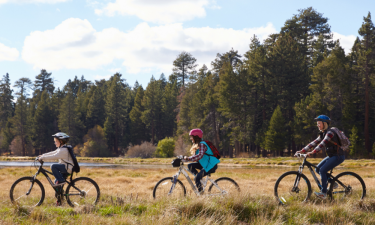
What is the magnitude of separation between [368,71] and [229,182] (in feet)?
145

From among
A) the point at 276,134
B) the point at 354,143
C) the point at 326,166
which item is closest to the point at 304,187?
the point at 326,166

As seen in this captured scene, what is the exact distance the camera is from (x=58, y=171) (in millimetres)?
7109

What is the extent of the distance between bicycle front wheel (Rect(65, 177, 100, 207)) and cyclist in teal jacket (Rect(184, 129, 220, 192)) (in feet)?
7.30

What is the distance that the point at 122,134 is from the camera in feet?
273

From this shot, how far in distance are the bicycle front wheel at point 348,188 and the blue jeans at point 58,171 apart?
593 cm

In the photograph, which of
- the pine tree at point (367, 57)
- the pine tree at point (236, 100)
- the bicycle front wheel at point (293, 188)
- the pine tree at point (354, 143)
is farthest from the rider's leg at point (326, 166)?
the pine tree at point (236, 100)

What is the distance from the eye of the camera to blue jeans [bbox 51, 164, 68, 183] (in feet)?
23.2

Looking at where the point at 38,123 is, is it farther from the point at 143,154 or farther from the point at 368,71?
the point at 368,71

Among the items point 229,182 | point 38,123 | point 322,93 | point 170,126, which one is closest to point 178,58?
point 170,126

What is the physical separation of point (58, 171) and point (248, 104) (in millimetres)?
50436

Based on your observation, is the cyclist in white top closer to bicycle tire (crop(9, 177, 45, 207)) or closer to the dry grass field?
bicycle tire (crop(9, 177, 45, 207))

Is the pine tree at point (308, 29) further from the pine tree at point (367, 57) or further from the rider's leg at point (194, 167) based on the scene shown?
the rider's leg at point (194, 167)

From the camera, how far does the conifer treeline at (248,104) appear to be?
45.4 m

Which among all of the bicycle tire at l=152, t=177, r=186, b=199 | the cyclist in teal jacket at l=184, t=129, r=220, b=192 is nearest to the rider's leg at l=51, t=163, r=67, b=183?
the bicycle tire at l=152, t=177, r=186, b=199
